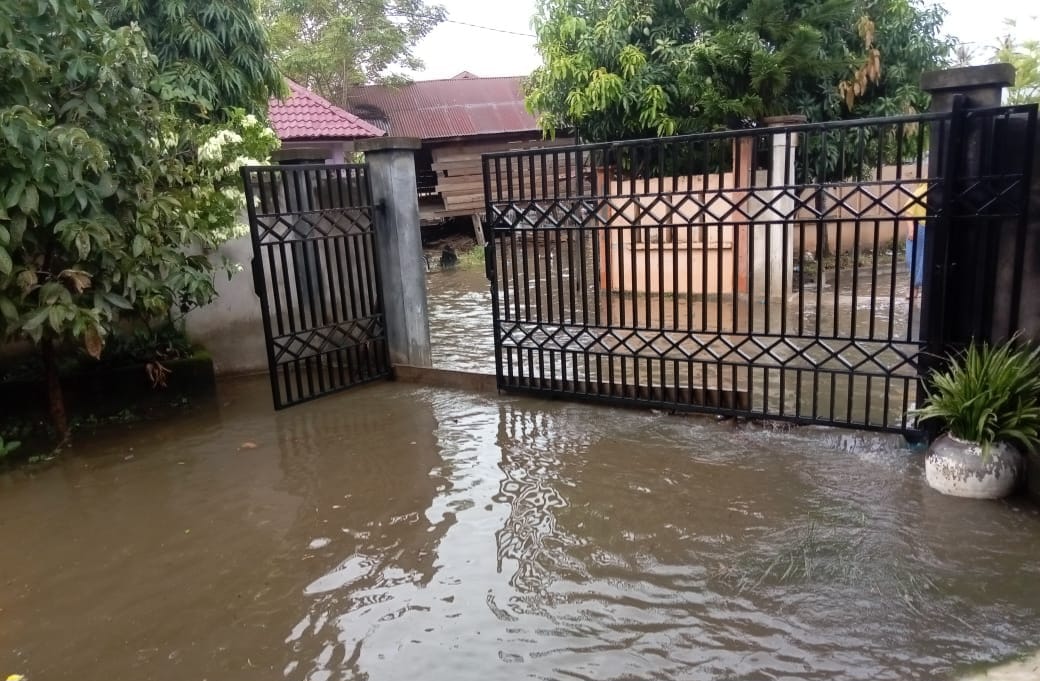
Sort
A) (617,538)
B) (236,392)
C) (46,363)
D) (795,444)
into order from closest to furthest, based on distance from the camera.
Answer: (617,538) → (795,444) → (46,363) → (236,392)

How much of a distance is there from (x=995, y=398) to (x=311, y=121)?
559 inches

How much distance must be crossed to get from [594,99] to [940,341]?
7.72 m

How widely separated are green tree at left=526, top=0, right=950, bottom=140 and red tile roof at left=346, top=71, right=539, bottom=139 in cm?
807

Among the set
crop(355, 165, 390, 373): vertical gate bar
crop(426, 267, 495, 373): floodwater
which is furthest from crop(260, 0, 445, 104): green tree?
crop(355, 165, 390, 373): vertical gate bar

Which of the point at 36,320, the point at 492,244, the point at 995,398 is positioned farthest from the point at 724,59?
the point at 36,320

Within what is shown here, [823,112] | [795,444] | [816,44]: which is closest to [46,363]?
[795,444]

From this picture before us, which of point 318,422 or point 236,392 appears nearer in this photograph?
point 318,422

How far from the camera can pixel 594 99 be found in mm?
11195

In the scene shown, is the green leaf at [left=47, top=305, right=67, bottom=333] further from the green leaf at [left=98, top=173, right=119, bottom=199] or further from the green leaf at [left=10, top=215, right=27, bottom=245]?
the green leaf at [left=98, top=173, right=119, bottom=199]

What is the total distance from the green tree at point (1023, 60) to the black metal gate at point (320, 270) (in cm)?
2013

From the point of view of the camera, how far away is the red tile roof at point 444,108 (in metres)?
19.9

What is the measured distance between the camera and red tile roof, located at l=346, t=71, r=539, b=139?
1994 cm

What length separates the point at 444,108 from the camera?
69.9ft

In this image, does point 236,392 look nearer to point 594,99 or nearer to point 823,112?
point 594,99
